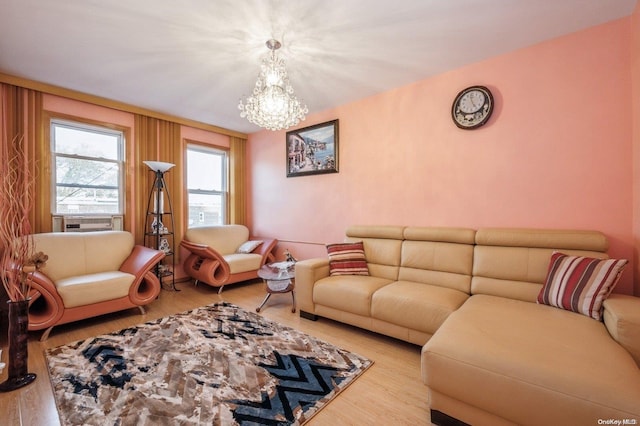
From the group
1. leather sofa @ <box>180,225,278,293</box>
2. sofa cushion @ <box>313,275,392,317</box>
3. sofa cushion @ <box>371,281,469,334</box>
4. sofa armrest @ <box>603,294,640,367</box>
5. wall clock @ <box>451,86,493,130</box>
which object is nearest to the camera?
sofa armrest @ <box>603,294,640,367</box>

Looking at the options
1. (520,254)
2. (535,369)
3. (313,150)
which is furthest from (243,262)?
(535,369)

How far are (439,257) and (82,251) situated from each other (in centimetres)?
397

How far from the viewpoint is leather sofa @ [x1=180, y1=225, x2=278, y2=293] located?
3693 mm

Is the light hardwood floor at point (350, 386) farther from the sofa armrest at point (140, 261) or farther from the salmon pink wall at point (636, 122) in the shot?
the salmon pink wall at point (636, 122)

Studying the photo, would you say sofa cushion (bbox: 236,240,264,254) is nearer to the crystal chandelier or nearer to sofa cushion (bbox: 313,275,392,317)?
sofa cushion (bbox: 313,275,392,317)

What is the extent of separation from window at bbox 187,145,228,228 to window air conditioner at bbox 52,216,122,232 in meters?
1.06

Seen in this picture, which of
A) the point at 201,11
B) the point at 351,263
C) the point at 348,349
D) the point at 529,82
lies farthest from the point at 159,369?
the point at 529,82

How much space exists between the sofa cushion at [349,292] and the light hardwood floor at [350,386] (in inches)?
10.4

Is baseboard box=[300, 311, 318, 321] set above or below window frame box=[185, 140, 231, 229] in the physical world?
below

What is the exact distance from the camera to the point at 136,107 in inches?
148

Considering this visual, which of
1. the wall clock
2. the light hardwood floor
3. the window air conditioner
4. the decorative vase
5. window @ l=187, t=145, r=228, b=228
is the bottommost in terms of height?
the light hardwood floor

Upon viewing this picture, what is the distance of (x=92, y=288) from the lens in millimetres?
2623

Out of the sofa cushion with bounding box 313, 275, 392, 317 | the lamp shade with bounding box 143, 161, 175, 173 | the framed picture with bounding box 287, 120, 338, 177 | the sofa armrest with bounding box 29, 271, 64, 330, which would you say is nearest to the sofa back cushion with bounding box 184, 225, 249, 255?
the lamp shade with bounding box 143, 161, 175, 173

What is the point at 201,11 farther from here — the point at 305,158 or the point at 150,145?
the point at 150,145
